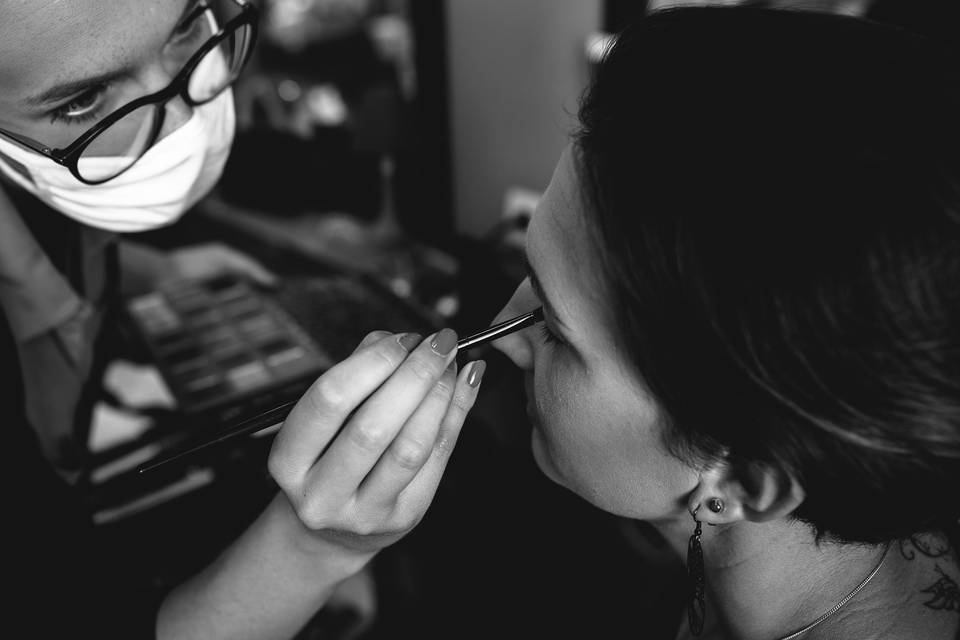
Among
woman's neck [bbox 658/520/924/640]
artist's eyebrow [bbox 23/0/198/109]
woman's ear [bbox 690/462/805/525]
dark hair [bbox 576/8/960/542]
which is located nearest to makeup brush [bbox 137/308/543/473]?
dark hair [bbox 576/8/960/542]

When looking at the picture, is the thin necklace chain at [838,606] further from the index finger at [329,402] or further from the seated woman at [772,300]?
the index finger at [329,402]

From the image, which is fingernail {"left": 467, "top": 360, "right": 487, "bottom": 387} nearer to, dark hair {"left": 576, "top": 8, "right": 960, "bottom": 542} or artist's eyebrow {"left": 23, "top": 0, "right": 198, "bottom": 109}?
dark hair {"left": 576, "top": 8, "right": 960, "bottom": 542}

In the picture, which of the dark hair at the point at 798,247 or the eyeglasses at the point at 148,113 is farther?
the eyeglasses at the point at 148,113

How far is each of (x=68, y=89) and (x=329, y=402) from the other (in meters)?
0.52

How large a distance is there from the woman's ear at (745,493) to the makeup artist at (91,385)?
27 cm

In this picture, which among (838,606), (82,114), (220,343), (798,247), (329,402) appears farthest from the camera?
(220,343)

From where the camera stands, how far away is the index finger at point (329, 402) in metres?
0.63

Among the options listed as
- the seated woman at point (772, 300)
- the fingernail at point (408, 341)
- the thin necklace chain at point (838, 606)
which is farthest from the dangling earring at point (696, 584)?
the fingernail at point (408, 341)

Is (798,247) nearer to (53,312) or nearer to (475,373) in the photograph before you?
(475,373)

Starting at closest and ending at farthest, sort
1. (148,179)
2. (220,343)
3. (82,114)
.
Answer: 1. (82,114)
2. (148,179)
3. (220,343)

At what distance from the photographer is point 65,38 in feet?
2.38

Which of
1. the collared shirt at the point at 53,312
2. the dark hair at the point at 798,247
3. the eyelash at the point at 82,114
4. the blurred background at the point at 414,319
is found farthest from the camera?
the blurred background at the point at 414,319

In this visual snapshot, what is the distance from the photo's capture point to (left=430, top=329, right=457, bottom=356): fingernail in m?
0.67

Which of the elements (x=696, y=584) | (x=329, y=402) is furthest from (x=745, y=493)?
(x=329, y=402)
